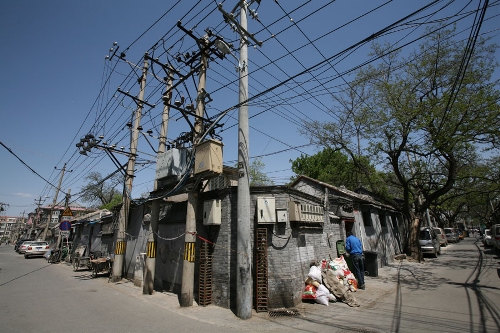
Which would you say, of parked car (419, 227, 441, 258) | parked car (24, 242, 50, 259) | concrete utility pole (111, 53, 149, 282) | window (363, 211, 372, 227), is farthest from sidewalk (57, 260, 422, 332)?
A: parked car (24, 242, 50, 259)

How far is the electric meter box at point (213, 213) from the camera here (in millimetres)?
7691

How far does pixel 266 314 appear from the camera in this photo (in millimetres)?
6512

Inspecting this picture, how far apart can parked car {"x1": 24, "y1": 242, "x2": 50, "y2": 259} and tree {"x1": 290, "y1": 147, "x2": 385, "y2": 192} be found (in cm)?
2777

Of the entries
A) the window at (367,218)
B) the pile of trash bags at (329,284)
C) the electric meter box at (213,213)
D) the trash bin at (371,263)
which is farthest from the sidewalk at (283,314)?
the window at (367,218)

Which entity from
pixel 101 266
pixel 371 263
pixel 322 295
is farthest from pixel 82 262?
pixel 371 263

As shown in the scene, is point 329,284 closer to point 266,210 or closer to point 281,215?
point 281,215

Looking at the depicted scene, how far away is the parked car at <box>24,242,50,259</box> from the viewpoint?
23.1 metres

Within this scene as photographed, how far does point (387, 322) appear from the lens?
555cm

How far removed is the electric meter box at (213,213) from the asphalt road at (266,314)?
256cm

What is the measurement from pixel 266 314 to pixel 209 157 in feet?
15.6

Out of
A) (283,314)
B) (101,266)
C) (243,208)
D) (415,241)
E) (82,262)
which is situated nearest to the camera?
(283,314)

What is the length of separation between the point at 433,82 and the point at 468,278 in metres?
10.9

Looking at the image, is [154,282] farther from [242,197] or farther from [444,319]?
[444,319]

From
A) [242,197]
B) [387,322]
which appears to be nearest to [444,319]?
[387,322]
